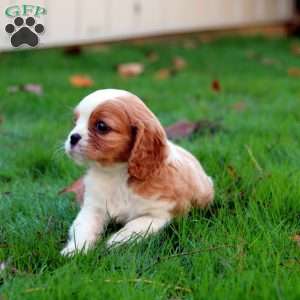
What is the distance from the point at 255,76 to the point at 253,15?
163 inches

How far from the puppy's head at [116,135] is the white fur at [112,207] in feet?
0.06

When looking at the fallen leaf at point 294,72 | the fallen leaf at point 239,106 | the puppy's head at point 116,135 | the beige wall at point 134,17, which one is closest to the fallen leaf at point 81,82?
the beige wall at point 134,17

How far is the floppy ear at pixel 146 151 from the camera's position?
2.75 meters

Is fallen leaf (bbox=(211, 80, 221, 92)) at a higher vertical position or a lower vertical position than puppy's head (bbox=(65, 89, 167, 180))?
lower

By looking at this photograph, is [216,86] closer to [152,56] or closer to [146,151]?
[152,56]

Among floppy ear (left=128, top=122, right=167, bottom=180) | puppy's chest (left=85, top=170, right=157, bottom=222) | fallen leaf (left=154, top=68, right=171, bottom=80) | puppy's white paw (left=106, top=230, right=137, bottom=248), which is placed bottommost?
fallen leaf (left=154, top=68, right=171, bottom=80)

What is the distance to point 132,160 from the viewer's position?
9.10 ft

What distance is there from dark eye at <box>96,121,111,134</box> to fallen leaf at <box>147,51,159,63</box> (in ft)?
16.4

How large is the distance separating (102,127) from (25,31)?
2038 mm

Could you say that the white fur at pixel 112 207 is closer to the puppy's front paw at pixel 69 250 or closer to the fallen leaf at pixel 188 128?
the puppy's front paw at pixel 69 250

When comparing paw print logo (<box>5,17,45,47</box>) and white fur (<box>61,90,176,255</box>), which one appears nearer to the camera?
white fur (<box>61,90,176,255</box>)

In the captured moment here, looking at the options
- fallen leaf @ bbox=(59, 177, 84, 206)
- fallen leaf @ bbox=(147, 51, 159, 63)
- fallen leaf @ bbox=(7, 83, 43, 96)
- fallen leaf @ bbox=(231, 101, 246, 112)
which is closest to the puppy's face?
fallen leaf @ bbox=(59, 177, 84, 206)

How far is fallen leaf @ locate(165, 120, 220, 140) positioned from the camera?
447 centimetres

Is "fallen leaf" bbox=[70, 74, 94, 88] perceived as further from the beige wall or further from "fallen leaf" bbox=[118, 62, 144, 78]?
"fallen leaf" bbox=[118, 62, 144, 78]
